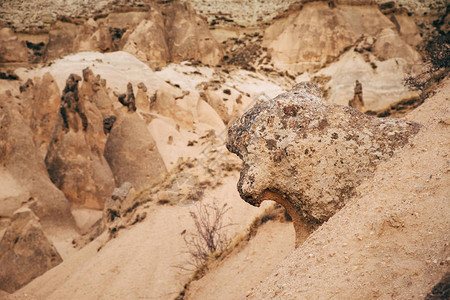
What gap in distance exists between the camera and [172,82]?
21.8 meters

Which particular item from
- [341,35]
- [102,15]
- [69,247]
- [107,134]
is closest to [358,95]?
[107,134]

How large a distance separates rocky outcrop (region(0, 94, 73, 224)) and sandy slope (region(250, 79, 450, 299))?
874 centimetres

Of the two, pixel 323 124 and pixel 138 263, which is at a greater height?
pixel 323 124

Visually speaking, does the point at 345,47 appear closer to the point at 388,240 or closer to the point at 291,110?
the point at 291,110

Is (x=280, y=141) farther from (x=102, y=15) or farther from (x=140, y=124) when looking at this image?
(x=102, y=15)

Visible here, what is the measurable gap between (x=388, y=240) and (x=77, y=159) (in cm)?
1028

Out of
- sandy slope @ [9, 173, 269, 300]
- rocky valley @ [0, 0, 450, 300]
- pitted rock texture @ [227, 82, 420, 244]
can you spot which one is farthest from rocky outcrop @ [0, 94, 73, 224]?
pitted rock texture @ [227, 82, 420, 244]

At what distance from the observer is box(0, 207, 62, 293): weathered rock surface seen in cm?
682

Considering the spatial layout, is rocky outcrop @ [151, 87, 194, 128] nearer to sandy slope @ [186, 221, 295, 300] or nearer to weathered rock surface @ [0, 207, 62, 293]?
weathered rock surface @ [0, 207, 62, 293]

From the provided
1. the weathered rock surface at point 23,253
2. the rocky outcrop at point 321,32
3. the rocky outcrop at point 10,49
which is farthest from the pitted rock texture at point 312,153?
the rocky outcrop at point 10,49

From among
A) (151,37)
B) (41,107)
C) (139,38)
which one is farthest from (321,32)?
(41,107)

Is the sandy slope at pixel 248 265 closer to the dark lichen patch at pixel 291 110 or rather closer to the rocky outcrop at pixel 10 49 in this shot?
the dark lichen patch at pixel 291 110

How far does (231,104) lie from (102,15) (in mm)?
22088

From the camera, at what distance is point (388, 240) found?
1.74 meters
